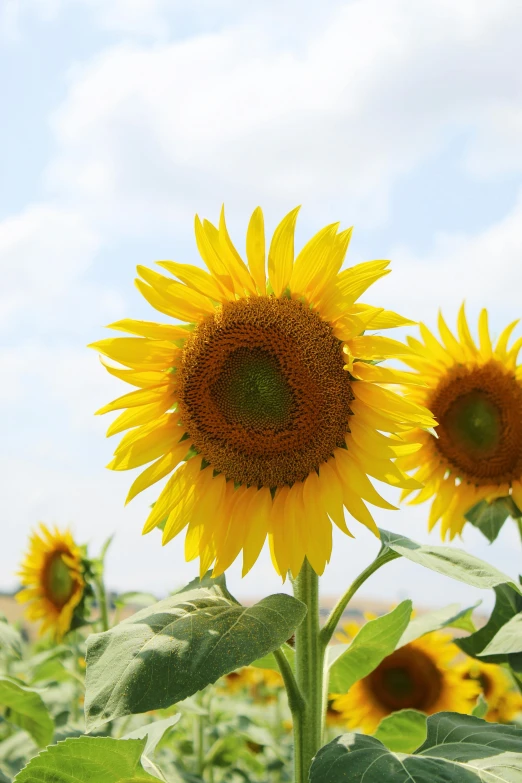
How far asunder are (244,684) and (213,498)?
647 cm

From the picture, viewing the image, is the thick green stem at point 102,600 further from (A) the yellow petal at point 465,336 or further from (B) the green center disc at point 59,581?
(A) the yellow petal at point 465,336

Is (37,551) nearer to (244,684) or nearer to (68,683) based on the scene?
(68,683)

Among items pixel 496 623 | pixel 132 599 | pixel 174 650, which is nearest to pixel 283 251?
pixel 174 650

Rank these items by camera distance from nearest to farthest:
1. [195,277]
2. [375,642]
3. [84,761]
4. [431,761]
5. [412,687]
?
[431,761] < [84,761] < [195,277] < [375,642] < [412,687]

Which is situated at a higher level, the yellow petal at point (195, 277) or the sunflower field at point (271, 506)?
the yellow petal at point (195, 277)

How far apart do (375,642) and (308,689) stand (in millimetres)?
434

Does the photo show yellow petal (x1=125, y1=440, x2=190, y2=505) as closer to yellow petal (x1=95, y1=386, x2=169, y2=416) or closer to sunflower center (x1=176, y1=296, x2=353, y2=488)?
sunflower center (x1=176, y1=296, x2=353, y2=488)

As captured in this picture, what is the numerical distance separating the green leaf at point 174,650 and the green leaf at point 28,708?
1.00 m

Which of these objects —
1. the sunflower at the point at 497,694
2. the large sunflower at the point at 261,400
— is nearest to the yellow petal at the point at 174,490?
the large sunflower at the point at 261,400

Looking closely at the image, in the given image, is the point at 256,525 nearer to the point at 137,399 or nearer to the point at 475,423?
the point at 137,399

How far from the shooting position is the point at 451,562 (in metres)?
2.27

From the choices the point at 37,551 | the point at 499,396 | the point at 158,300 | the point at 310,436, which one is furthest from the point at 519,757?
the point at 37,551

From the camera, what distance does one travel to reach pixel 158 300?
2.53 meters

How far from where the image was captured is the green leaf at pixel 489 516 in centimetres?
367
